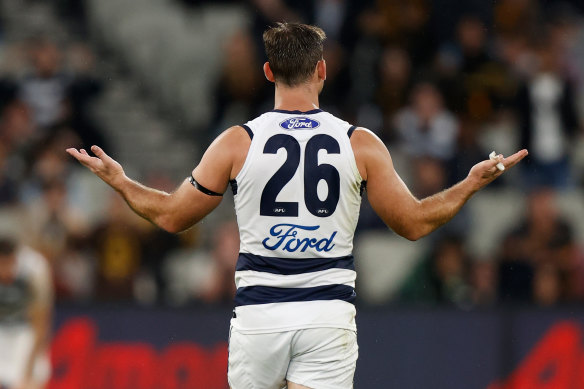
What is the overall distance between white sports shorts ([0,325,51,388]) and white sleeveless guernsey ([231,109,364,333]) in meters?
5.49

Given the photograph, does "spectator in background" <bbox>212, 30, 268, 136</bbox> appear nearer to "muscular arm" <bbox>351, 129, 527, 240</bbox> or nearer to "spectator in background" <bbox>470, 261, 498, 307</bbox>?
"spectator in background" <bbox>470, 261, 498, 307</bbox>

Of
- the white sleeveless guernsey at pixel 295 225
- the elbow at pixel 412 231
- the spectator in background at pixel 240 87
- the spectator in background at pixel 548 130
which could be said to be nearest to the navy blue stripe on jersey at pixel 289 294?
the white sleeveless guernsey at pixel 295 225

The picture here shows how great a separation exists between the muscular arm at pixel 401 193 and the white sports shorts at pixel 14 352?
5.70 m

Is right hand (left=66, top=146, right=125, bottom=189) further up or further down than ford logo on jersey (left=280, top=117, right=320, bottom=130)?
further down

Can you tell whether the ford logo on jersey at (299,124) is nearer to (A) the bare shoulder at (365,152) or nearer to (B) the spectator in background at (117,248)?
(A) the bare shoulder at (365,152)

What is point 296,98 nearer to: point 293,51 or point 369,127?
point 293,51

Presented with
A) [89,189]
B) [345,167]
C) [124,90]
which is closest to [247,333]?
[345,167]

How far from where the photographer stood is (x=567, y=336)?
9.36 metres

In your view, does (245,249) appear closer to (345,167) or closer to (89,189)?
(345,167)

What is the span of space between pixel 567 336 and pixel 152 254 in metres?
4.29

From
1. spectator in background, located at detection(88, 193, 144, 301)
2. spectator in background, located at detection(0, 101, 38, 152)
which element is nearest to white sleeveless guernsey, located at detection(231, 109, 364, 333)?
spectator in background, located at detection(88, 193, 144, 301)

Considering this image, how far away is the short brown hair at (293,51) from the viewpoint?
16.2 feet

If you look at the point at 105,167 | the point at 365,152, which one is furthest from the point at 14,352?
the point at 365,152

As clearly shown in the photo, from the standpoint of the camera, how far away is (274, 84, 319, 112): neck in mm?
5004
